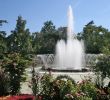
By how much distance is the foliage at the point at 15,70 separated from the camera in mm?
15164

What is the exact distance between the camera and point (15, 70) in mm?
15312

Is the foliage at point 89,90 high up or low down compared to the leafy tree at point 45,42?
down

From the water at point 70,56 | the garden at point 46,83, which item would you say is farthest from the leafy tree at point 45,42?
the garden at point 46,83

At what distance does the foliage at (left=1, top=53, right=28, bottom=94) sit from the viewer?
15164 mm

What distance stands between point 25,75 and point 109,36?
46.6 metres

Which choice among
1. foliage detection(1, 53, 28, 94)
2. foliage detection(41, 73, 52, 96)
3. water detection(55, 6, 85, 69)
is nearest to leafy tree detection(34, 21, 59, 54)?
water detection(55, 6, 85, 69)

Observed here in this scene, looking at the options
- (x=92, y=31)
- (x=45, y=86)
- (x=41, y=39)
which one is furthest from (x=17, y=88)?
(x=41, y=39)

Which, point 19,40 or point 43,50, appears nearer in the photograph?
point 43,50

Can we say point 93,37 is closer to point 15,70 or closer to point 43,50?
point 43,50

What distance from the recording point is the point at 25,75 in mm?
15469

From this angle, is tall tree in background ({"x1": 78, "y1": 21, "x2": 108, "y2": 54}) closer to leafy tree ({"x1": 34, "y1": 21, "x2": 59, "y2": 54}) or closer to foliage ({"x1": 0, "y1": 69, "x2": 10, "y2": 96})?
leafy tree ({"x1": 34, "y1": 21, "x2": 59, "y2": 54})

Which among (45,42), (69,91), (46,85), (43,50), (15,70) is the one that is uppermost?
(45,42)

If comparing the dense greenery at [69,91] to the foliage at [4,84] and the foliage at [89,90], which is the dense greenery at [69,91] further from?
the foliage at [4,84]

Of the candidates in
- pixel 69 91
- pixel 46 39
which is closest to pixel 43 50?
pixel 46 39
